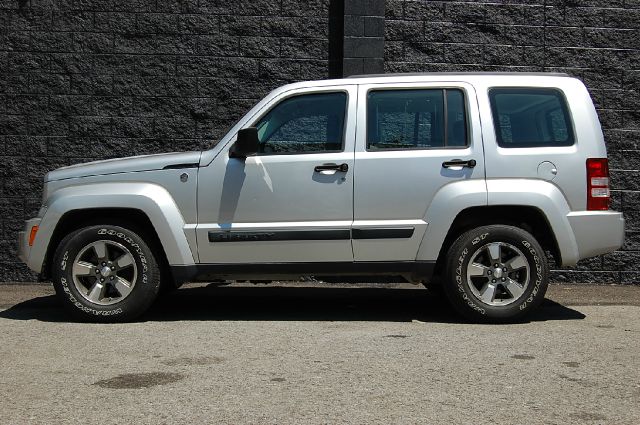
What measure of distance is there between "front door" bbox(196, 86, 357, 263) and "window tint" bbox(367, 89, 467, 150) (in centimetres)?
23

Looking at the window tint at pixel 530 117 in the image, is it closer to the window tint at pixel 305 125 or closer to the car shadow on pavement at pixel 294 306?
the window tint at pixel 305 125

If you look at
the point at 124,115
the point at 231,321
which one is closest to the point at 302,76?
the point at 124,115

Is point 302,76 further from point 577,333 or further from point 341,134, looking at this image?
point 577,333

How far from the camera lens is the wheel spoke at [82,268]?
7.48m

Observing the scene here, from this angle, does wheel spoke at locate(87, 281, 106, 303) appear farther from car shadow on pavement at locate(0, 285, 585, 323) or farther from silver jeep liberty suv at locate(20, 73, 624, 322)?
car shadow on pavement at locate(0, 285, 585, 323)

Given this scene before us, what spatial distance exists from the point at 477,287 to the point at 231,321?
79.6 inches

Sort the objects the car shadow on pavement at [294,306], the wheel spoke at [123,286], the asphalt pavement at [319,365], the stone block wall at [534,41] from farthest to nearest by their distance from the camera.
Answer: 1. the stone block wall at [534,41]
2. the car shadow on pavement at [294,306]
3. the wheel spoke at [123,286]
4. the asphalt pavement at [319,365]

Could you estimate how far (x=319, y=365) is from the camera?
584 cm

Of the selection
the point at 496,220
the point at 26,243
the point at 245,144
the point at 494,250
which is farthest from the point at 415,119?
the point at 26,243

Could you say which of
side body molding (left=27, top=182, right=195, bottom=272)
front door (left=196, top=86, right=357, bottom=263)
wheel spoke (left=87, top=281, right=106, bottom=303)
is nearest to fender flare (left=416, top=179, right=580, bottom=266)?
front door (left=196, top=86, right=357, bottom=263)

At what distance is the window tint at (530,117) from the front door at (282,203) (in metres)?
1.22

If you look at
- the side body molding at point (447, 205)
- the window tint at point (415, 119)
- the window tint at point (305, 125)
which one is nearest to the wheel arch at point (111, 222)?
the window tint at point (305, 125)

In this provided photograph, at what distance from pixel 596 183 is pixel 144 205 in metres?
3.60

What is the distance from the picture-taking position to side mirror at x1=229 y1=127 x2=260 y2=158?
24.1 ft
